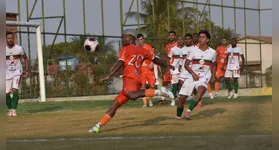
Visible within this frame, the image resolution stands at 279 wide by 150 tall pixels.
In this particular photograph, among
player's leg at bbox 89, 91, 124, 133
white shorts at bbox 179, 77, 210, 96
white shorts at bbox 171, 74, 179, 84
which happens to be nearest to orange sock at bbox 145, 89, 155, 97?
player's leg at bbox 89, 91, 124, 133

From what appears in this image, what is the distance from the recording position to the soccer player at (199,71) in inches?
480

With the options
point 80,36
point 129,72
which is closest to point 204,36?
point 129,72

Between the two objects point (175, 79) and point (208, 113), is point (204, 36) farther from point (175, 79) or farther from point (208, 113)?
point (175, 79)

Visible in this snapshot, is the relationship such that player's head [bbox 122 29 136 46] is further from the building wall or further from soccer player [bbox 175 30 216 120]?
the building wall

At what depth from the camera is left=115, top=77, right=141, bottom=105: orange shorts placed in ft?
32.9

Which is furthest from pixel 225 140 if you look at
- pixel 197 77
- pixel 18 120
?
pixel 18 120

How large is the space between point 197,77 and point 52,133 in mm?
3506

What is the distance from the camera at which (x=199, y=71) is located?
12.4 meters

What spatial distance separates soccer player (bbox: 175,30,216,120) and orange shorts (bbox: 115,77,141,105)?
7.19ft

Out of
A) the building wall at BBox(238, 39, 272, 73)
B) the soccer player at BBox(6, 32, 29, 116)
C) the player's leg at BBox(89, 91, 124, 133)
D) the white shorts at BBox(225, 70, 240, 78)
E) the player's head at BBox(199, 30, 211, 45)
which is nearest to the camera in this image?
the player's leg at BBox(89, 91, 124, 133)

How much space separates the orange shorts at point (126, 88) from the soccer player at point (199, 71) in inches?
86.3

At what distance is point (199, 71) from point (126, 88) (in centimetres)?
277

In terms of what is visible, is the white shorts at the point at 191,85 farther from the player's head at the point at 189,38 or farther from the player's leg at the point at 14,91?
the player's leg at the point at 14,91

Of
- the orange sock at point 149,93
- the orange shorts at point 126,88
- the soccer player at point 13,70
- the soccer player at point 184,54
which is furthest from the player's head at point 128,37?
the soccer player at point 13,70
